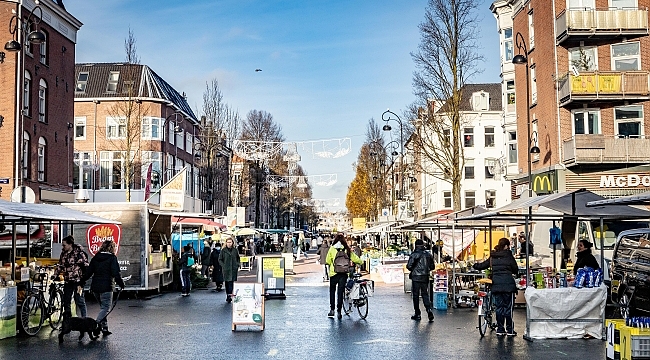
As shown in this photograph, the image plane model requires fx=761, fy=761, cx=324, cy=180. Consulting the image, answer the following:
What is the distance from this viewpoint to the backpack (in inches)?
693

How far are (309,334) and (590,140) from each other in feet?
74.7

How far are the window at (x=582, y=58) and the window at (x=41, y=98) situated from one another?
26.9m

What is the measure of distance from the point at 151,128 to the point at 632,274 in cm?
5154

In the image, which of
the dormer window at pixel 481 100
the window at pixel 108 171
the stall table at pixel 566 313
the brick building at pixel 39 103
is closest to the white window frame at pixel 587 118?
the stall table at pixel 566 313

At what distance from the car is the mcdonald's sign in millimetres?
20237

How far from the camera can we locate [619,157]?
33375 millimetres

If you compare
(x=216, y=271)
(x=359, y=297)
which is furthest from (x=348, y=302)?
(x=216, y=271)

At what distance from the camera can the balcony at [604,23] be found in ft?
111

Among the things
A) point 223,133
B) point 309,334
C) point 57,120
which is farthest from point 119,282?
point 223,133

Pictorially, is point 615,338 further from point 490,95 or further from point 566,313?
point 490,95

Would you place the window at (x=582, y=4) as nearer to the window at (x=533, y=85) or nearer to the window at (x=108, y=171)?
the window at (x=533, y=85)

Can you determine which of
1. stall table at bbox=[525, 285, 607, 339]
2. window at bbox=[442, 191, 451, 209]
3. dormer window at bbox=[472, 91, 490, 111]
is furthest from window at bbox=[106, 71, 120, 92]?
stall table at bbox=[525, 285, 607, 339]

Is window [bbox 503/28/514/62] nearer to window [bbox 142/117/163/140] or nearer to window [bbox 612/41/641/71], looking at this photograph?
window [bbox 612/41/641/71]

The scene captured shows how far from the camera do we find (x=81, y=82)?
62.7 metres
